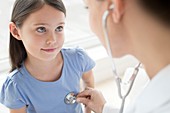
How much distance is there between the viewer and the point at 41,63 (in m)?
1.05

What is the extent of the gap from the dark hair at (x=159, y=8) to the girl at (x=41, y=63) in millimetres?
496

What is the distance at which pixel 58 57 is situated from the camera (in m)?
1.10

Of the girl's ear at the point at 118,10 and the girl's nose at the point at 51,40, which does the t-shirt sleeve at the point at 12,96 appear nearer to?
the girl's nose at the point at 51,40

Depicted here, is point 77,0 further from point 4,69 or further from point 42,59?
point 42,59

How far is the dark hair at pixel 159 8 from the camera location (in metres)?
0.50

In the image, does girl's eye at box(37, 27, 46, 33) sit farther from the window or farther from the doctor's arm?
the window

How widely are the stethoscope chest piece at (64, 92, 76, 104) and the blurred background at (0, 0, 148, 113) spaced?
1.05 ft

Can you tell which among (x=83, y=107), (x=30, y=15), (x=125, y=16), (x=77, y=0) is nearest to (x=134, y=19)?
(x=125, y=16)

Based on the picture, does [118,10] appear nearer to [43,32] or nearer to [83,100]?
[43,32]

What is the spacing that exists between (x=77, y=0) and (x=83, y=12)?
0.08 metres

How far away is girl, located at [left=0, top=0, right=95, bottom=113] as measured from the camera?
954mm

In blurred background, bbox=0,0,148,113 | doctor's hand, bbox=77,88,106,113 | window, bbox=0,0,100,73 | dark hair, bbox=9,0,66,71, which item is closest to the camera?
dark hair, bbox=9,0,66,71

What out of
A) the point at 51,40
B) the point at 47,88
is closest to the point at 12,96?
the point at 47,88

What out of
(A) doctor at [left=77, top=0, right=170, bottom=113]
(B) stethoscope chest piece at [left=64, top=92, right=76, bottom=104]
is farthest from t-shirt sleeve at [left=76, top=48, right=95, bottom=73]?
(A) doctor at [left=77, top=0, right=170, bottom=113]
